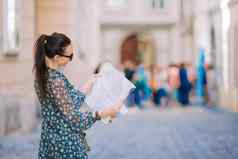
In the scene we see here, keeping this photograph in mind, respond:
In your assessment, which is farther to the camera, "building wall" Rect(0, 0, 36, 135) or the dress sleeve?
"building wall" Rect(0, 0, 36, 135)

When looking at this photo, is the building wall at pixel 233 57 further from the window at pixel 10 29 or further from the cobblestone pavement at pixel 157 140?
the window at pixel 10 29

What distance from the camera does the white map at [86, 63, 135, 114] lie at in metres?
4.45

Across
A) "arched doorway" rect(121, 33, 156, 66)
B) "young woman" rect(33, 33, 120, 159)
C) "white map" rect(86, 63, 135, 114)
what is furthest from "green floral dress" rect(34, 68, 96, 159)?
"arched doorway" rect(121, 33, 156, 66)

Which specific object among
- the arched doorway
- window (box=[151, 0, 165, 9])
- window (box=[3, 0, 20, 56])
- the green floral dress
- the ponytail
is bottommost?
the green floral dress

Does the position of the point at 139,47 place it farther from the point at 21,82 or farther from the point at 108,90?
the point at 108,90

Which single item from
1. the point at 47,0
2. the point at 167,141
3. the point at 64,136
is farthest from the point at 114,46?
the point at 64,136

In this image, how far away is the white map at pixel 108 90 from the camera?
445 cm

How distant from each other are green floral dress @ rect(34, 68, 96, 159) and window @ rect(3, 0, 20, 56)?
8.56 metres

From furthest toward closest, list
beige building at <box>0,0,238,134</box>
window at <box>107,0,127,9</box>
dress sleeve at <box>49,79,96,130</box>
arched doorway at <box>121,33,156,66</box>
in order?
1. arched doorway at <box>121,33,156,66</box>
2. window at <box>107,0,127,9</box>
3. beige building at <box>0,0,238,134</box>
4. dress sleeve at <box>49,79,96,130</box>

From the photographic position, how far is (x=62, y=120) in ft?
14.0

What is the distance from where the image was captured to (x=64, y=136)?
14.1ft

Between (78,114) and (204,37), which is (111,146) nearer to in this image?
(78,114)

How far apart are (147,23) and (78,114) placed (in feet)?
124

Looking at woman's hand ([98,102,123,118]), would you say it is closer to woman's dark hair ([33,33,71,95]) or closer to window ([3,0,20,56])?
woman's dark hair ([33,33,71,95])
